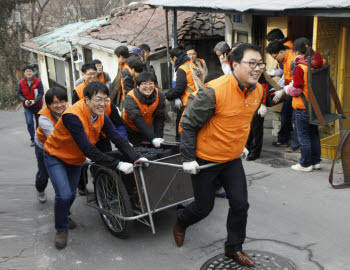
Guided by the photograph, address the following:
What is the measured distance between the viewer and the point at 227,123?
393 cm

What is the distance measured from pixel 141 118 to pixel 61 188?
1553mm

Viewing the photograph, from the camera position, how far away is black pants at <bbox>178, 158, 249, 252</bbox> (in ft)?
13.2

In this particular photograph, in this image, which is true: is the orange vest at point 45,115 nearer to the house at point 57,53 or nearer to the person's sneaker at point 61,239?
the person's sneaker at point 61,239

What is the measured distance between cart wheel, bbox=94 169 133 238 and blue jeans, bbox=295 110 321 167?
301 cm

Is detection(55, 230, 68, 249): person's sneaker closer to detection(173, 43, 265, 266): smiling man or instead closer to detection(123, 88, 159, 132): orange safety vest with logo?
detection(173, 43, 265, 266): smiling man

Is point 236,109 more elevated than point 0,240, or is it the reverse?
point 236,109

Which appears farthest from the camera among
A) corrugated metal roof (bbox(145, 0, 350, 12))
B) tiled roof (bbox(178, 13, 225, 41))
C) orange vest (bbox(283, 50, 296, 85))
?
tiled roof (bbox(178, 13, 225, 41))

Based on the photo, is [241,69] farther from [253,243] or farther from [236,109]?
[253,243]

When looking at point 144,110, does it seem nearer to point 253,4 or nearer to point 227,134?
point 227,134

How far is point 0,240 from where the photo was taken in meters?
5.08

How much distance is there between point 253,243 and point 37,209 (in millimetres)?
2930

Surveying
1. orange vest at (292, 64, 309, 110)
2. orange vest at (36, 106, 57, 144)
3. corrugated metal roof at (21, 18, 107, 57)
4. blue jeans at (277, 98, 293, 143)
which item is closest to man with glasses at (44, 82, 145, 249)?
orange vest at (36, 106, 57, 144)

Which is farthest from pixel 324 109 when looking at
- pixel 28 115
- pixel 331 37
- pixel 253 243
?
pixel 28 115

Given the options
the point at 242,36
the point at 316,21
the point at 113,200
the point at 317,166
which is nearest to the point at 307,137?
the point at 317,166
